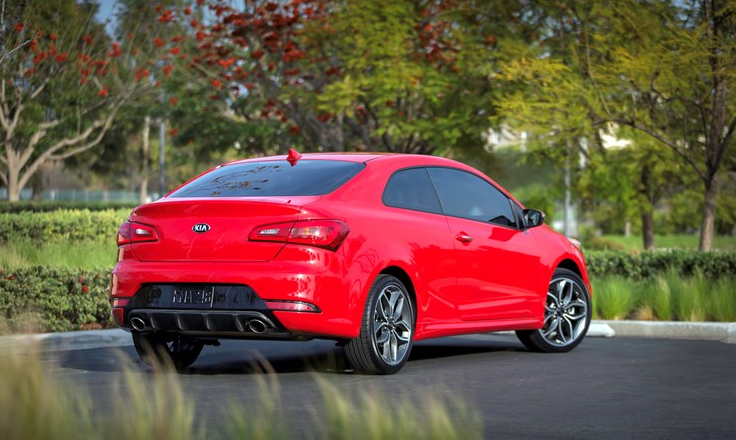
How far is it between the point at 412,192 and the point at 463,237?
60 cm

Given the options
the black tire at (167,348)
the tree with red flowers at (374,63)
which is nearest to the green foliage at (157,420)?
the black tire at (167,348)

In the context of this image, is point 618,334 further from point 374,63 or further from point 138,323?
point 374,63

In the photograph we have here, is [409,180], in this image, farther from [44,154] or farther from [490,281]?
[44,154]

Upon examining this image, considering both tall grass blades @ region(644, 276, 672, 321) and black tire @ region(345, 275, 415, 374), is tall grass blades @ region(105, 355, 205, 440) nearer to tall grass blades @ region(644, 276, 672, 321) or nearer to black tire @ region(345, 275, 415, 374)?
black tire @ region(345, 275, 415, 374)

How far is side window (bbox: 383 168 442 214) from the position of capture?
387 inches

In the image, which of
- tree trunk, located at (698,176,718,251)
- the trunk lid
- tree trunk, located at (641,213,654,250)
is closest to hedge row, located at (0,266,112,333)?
the trunk lid

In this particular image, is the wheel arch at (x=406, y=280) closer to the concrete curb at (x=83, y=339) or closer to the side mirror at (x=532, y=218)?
the side mirror at (x=532, y=218)

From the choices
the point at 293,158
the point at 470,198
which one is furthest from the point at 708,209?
the point at 293,158

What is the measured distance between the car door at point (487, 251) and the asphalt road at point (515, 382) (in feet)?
1.61

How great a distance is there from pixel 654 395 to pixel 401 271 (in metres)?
2.05

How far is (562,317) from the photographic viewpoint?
38.9 feet

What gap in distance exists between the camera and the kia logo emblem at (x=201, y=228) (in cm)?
895

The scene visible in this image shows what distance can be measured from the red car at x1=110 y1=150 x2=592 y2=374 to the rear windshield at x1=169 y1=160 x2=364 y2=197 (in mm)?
15

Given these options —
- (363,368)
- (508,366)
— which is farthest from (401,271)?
(508,366)
